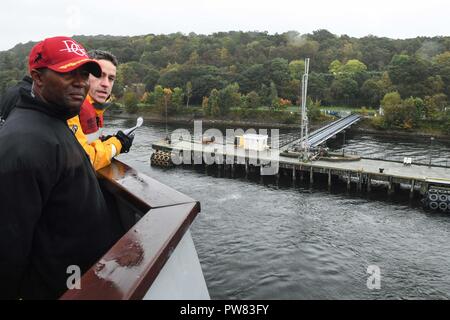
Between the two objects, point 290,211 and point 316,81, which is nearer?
point 290,211

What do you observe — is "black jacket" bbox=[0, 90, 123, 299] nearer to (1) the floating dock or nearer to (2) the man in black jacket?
(2) the man in black jacket

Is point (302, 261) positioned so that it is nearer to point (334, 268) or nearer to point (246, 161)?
point (334, 268)

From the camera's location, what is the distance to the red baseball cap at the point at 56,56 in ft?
8.23

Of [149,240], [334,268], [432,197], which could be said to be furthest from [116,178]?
[432,197]

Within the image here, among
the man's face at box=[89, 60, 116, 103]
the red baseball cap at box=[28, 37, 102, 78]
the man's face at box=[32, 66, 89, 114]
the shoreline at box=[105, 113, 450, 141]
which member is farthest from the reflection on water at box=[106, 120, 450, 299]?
the shoreline at box=[105, 113, 450, 141]

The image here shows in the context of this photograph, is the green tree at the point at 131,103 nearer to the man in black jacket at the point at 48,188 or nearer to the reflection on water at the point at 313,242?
the reflection on water at the point at 313,242

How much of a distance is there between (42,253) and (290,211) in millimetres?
32981

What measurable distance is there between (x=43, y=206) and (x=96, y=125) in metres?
2.54

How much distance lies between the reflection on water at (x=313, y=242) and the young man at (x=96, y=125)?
18.2m

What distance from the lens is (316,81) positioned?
102 meters

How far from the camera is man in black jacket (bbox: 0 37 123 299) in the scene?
84.0 inches

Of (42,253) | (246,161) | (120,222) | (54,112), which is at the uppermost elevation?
(54,112)

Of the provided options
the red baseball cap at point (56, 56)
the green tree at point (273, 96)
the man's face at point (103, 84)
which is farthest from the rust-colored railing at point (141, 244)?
the green tree at point (273, 96)

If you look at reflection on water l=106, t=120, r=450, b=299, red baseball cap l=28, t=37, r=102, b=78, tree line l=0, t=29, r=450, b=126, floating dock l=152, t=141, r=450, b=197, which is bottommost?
reflection on water l=106, t=120, r=450, b=299
